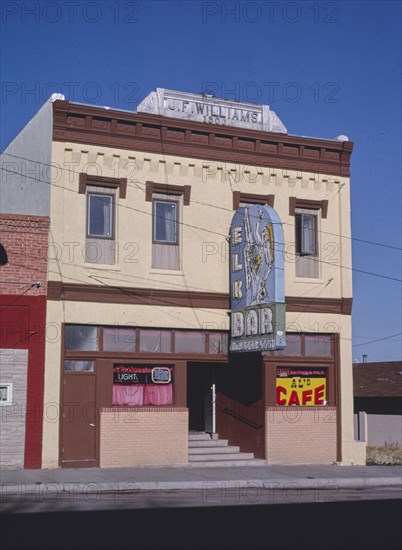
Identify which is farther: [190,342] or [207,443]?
[207,443]

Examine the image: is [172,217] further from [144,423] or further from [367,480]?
[367,480]

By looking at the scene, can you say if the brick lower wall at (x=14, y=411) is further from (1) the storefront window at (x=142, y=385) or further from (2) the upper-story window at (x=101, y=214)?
(2) the upper-story window at (x=101, y=214)

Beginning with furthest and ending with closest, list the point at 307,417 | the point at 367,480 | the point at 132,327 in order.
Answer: the point at 307,417, the point at 132,327, the point at 367,480

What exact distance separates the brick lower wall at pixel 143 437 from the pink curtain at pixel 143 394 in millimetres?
373

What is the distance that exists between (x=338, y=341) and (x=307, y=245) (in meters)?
3.01

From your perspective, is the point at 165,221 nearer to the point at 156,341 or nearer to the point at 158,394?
the point at 156,341

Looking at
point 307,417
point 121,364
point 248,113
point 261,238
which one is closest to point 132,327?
point 121,364

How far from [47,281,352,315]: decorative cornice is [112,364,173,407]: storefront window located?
1.78 m

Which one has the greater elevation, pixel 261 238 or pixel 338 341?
pixel 261 238

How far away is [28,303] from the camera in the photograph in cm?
2144

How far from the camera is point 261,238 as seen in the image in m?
22.2

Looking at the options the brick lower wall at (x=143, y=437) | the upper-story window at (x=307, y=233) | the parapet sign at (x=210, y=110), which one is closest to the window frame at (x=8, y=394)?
the brick lower wall at (x=143, y=437)

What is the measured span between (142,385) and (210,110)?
8.24m

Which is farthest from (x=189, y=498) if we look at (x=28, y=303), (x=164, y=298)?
(x=164, y=298)
